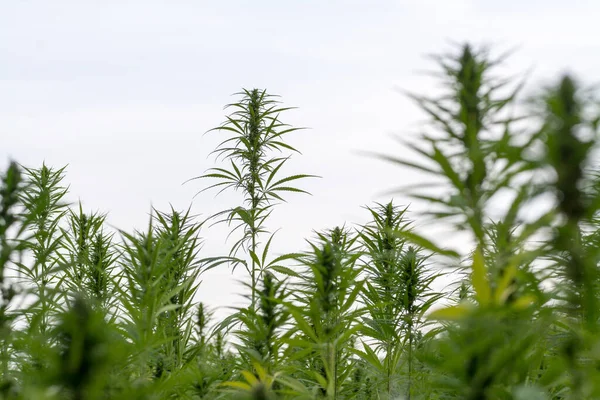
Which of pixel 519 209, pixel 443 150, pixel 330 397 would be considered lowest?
pixel 330 397

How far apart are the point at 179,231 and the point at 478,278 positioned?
13.3ft

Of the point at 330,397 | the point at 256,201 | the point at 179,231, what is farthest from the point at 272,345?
the point at 256,201

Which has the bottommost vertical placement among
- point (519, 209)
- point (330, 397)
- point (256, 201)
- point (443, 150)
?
point (330, 397)

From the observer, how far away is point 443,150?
3.11 m

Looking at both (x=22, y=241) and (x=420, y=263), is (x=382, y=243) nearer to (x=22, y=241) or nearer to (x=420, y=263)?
(x=420, y=263)

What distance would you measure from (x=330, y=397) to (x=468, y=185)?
140cm

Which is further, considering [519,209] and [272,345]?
[272,345]

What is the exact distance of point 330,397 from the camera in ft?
11.5

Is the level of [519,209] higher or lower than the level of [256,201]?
lower

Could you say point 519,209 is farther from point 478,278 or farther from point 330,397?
point 330,397

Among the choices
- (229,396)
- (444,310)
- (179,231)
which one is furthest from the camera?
(179,231)

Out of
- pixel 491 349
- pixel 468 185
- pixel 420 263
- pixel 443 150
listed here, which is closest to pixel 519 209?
Result: pixel 468 185

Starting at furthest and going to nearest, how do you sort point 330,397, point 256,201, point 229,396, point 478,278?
1. point 256,201
2. point 229,396
3. point 330,397
4. point 478,278

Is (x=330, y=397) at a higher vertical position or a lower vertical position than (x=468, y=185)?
lower
